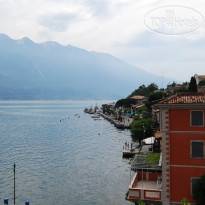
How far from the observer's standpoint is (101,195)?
116 ft

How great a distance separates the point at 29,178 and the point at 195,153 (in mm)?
27798

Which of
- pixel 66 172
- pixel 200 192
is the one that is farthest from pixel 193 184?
pixel 66 172

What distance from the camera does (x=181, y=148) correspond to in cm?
1998

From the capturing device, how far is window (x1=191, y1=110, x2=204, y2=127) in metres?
19.7

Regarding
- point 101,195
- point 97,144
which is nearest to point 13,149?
point 97,144

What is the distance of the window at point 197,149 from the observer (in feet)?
64.6

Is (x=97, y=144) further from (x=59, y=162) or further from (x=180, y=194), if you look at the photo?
(x=180, y=194)

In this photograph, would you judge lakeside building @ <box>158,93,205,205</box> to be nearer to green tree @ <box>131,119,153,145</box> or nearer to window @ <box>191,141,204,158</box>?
window @ <box>191,141,204,158</box>

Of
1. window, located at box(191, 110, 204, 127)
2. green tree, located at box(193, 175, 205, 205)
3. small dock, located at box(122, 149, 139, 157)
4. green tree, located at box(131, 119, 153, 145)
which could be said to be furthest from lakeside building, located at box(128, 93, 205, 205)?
green tree, located at box(131, 119, 153, 145)

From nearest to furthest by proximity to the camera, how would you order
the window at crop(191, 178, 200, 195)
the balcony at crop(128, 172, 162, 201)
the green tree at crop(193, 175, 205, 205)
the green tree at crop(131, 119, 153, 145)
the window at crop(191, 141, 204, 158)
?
the green tree at crop(193, 175, 205, 205) < the window at crop(191, 178, 200, 195) < the window at crop(191, 141, 204, 158) < the balcony at crop(128, 172, 162, 201) < the green tree at crop(131, 119, 153, 145)

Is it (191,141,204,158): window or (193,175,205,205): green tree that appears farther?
(191,141,204,158): window

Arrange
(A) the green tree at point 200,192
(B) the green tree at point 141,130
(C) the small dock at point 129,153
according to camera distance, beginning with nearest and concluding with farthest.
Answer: (A) the green tree at point 200,192 → (C) the small dock at point 129,153 → (B) the green tree at point 141,130

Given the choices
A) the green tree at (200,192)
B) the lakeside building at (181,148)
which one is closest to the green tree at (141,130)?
the lakeside building at (181,148)

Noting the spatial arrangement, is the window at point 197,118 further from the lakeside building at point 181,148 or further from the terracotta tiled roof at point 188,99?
the terracotta tiled roof at point 188,99
